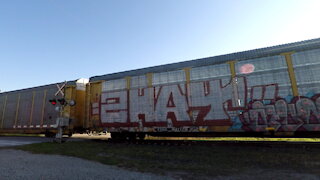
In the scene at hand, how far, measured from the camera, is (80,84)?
14.0 meters

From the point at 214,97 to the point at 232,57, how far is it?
2.49 m

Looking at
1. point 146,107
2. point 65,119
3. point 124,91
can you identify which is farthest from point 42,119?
point 146,107

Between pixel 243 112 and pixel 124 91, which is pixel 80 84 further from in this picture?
pixel 243 112

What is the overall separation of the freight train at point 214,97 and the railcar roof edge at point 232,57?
0.04m

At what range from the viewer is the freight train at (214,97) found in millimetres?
8156

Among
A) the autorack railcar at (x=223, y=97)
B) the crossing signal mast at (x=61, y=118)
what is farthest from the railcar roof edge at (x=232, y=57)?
the crossing signal mast at (x=61, y=118)

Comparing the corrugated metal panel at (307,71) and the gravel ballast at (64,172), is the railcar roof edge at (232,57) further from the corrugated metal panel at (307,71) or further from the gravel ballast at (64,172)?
the gravel ballast at (64,172)

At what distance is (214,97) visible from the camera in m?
9.46

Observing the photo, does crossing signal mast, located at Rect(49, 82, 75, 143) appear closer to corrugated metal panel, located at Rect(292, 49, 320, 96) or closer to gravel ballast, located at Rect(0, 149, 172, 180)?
gravel ballast, located at Rect(0, 149, 172, 180)

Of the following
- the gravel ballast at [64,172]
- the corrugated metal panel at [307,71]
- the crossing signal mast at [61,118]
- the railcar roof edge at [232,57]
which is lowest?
the gravel ballast at [64,172]

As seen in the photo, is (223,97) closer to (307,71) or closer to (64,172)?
(307,71)

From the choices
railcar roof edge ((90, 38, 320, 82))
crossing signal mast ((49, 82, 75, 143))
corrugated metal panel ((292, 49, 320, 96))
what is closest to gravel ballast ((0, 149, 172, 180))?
crossing signal mast ((49, 82, 75, 143))

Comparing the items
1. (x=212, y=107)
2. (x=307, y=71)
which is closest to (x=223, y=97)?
(x=212, y=107)

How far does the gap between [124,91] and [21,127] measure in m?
11.9
